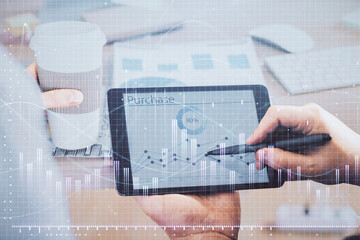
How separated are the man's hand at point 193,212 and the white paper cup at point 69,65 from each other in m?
0.18

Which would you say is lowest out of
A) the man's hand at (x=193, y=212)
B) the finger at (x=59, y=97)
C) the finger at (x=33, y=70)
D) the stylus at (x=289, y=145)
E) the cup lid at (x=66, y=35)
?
the man's hand at (x=193, y=212)

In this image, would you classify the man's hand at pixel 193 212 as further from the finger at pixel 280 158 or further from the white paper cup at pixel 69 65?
the white paper cup at pixel 69 65

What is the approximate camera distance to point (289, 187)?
0.68 meters

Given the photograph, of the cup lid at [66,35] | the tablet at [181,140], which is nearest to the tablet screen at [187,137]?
the tablet at [181,140]

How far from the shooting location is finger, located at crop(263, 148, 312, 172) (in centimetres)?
66

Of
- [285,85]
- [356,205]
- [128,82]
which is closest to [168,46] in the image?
[128,82]

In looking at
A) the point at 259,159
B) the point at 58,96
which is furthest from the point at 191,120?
the point at 58,96

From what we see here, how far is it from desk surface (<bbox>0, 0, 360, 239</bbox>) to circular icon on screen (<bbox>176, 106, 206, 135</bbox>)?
14cm

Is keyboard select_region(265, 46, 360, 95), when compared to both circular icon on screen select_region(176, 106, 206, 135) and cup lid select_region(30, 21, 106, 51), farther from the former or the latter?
cup lid select_region(30, 21, 106, 51)

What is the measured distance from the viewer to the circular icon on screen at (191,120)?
665 millimetres

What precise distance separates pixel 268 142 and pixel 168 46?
28 centimetres

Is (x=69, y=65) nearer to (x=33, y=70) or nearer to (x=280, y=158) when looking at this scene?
(x=33, y=70)

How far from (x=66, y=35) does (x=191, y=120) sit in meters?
0.26

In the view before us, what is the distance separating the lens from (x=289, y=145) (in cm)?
67
